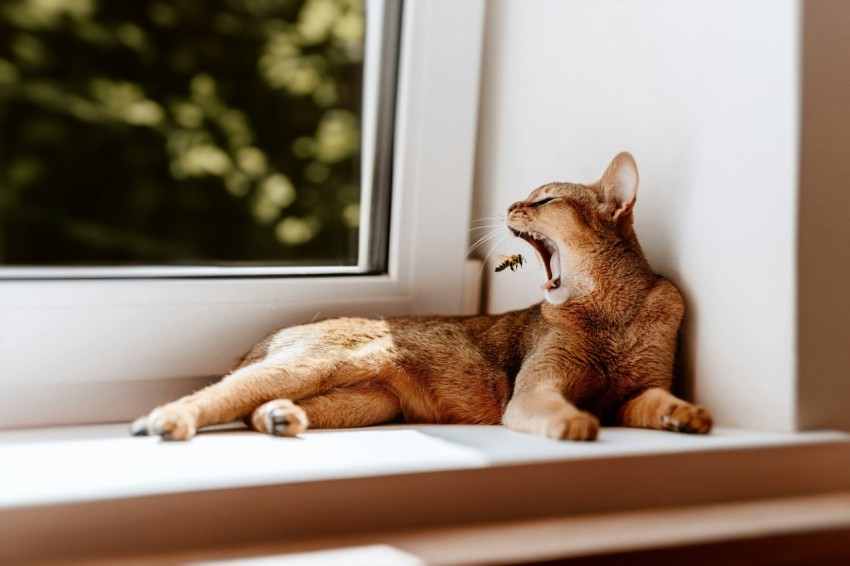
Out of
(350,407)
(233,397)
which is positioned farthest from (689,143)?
(233,397)

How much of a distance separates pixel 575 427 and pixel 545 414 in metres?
0.07

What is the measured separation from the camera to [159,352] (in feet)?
4.17

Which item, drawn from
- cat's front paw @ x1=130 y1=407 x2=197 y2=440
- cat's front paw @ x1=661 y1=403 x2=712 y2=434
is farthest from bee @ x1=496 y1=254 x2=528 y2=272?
cat's front paw @ x1=130 y1=407 x2=197 y2=440

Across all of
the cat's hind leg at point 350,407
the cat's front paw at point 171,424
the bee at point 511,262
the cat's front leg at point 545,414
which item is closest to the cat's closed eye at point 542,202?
the bee at point 511,262

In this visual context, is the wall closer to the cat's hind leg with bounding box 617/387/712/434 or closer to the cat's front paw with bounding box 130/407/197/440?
the cat's hind leg with bounding box 617/387/712/434

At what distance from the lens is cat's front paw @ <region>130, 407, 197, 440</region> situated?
102 cm

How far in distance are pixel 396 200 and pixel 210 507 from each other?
32.1 inches

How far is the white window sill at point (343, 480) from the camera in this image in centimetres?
77

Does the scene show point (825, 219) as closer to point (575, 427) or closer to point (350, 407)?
point (575, 427)

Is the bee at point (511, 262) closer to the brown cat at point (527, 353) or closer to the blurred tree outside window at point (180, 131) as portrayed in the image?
the brown cat at point (527, 353)

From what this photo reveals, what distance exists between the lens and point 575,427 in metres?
1.02

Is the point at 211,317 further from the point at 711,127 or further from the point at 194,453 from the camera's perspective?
the point at 711,127

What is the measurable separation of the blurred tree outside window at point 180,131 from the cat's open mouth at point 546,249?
0.34 metres

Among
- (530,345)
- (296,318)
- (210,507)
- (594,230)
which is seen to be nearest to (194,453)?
(210,507)
